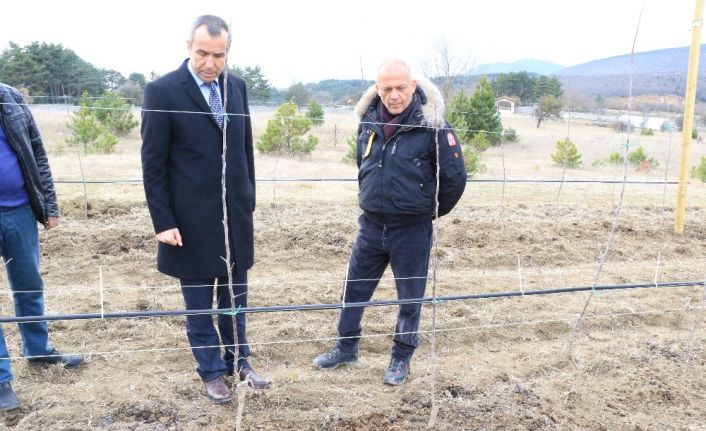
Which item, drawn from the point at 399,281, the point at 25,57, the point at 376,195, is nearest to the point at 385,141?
the point at 376,195

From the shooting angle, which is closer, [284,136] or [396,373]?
[396,373]

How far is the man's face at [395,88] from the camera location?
2561 mm

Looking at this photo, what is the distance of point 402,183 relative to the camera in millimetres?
2641

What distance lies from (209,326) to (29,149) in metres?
1.17

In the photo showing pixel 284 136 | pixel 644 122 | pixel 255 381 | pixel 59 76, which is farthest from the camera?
pixel 284 136

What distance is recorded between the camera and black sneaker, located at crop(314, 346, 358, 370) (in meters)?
3.08

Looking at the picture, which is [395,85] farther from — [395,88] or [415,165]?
[415,165]

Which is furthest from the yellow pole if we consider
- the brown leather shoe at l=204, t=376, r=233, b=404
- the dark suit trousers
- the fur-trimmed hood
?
the brown leather shoe at l=204, t=376, r=233, b=404

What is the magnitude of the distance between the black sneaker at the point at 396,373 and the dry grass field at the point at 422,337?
0.04 m

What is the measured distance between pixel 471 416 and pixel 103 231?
165 inches

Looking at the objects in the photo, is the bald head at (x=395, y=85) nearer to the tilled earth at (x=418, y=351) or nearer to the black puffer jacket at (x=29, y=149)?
the tilled earth at (x=418, y=351)

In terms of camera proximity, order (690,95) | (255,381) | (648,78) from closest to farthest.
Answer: (255,381) < (690,95) < (648,78)

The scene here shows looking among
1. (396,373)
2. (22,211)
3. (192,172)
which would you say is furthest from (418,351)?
(22,211)

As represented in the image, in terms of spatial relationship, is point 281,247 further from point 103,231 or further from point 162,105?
point 162,105
